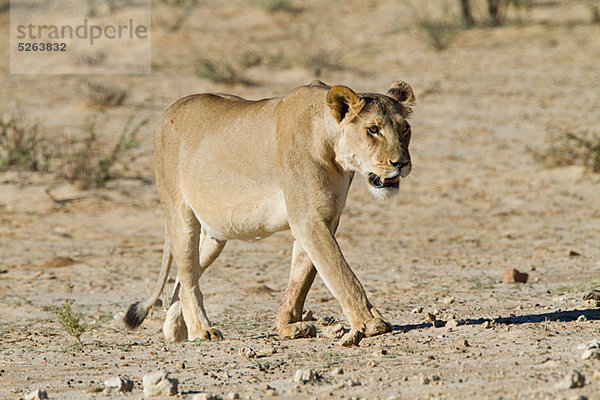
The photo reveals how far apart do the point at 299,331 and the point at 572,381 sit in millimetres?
2032

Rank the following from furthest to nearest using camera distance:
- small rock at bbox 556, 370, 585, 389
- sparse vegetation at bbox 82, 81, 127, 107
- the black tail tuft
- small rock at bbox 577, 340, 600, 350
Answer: sparse vegetation at bbox 82, 81, 127, 107 → the black tail tuft → small rock at bbox 577, 340, 600, 350 → small rock at bbox 556, 370, 585, 389

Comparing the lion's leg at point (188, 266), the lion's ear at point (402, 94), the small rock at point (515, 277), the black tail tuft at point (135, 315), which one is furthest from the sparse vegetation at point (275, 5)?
the lion's ear at point (402, 94)

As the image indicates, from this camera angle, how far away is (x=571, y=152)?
12492mm

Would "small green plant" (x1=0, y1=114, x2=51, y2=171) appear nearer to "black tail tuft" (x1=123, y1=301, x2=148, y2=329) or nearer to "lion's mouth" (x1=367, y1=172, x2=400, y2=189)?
"black tail tuft" (x1=123, y1=301, x2=148, y2=329)

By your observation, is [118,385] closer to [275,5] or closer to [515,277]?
[515,277]

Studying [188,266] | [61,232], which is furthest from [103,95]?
[188,266]

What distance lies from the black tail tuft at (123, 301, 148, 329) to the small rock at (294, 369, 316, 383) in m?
2.14

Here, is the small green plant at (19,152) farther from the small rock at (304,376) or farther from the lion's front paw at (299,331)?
the small rock at (304,376)

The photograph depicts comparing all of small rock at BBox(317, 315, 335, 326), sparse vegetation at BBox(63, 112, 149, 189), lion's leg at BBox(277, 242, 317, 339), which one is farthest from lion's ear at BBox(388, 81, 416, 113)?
sparse vegetation at BBox(63, 112, 149, 189)

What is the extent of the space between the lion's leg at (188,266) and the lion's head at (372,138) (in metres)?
1.44

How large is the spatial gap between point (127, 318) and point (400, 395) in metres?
2.74

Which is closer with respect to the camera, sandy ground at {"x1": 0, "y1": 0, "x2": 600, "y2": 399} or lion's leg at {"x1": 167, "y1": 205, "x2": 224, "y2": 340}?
sandy ground at {"x1": 0, "y1": 0, "x2": 600, "y2": 399}

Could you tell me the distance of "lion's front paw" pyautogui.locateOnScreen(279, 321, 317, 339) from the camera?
5742mm

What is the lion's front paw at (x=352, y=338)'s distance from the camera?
5.23 m
